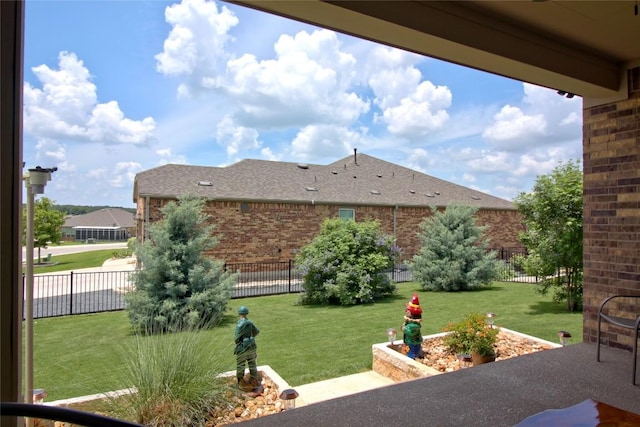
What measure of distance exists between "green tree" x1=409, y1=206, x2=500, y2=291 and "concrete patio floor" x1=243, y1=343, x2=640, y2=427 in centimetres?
738

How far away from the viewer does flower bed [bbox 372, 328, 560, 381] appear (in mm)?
4332

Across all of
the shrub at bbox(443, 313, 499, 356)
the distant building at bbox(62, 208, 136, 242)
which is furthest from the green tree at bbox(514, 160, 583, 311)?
the distant building at bbox(62, 208, 136, 242)

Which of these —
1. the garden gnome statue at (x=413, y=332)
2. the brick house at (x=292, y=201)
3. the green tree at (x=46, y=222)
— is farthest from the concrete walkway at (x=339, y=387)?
the green tree at (x=46, y=222)

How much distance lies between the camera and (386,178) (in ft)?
62.4

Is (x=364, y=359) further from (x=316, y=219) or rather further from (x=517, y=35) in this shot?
(x=316, y=219)

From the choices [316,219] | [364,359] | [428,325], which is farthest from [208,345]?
[316,219]

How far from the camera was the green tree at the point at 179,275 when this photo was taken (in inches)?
281

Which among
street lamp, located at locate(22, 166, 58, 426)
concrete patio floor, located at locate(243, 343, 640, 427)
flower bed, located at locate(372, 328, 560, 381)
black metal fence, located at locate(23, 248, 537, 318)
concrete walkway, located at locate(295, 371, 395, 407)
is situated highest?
street lamp, located at locate(22, 166, 58, 426)

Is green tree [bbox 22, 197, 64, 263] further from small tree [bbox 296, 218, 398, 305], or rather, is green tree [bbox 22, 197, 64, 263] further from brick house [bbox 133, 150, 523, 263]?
small tree [bbox 296, 218, 398, 305]

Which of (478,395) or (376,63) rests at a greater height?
(376,63)

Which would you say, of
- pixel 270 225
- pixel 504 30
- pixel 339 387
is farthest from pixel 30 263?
pixel 270 225

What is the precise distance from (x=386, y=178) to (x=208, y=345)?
16.3 m

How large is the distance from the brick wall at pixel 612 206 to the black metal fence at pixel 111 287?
262 inches

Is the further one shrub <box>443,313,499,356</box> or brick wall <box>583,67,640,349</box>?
shrub <box>443,313,499,356</box>
